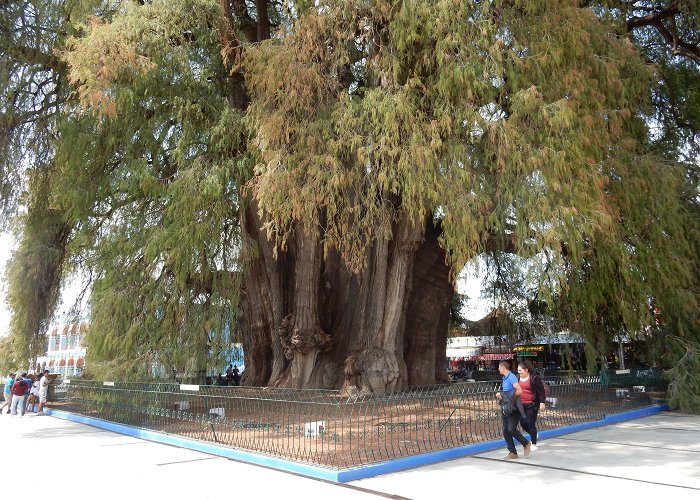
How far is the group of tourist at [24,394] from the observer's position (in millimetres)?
17531

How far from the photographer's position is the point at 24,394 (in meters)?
17.7

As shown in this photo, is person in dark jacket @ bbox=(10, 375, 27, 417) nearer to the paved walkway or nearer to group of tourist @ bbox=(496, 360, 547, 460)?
the paved walkway

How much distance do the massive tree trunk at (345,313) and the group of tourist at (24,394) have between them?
6691mm

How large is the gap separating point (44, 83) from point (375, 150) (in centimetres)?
1109

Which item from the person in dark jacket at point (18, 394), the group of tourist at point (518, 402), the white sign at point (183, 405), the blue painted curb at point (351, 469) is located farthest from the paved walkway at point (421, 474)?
the person in dark jacket at point (18, 394)

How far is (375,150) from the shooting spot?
11203 mm

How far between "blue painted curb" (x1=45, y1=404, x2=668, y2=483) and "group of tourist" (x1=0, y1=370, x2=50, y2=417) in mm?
5948

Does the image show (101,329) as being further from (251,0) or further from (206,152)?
(251,0)

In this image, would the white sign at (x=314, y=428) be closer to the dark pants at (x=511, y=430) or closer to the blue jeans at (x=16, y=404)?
the dark pants at (x=511, y=430)

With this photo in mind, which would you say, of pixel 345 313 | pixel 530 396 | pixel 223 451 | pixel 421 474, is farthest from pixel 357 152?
pixel 345 313

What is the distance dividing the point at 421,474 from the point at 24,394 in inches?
580

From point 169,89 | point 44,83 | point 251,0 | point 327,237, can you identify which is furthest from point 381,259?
point 44,83

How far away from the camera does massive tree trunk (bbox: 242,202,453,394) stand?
14.5m

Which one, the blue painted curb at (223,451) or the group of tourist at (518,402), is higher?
the group of tourist at (518,402)
